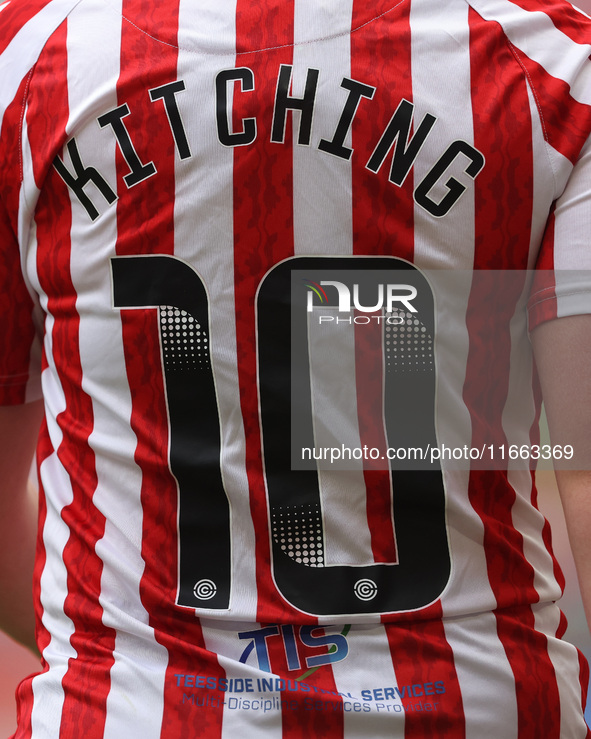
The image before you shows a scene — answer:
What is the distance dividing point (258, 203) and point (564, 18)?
0.98ft

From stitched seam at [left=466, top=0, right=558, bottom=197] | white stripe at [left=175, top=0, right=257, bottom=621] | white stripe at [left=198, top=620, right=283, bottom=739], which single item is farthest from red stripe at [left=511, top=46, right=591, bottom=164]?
white stripe at [left=198, top=620, right=283, bottom=739]

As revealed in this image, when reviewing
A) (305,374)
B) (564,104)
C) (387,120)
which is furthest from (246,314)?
(564,104)

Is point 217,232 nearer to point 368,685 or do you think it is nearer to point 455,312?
point 455,312

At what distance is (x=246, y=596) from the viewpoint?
0.72 meters

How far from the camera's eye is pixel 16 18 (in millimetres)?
760

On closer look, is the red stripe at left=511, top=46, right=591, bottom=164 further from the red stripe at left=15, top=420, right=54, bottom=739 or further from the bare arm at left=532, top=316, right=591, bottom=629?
the red stripe at left=15, top=420, right=54, bottom=739

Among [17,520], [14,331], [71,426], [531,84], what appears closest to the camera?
[531,84]

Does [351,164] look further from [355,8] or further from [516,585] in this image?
[516,585]

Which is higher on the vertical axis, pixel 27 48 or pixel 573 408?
pixel 27 48

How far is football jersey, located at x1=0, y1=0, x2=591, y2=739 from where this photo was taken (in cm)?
67

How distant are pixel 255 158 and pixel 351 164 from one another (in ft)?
0.26

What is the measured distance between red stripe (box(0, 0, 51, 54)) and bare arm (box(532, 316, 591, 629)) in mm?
535

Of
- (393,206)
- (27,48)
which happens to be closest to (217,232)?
(393,206)

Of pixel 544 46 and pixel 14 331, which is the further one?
pixel 14 331
